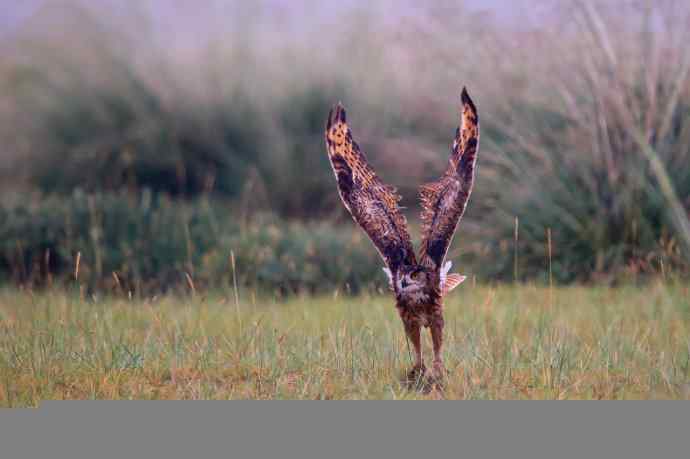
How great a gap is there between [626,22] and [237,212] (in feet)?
9.32

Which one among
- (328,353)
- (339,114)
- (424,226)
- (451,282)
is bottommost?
(328,353)

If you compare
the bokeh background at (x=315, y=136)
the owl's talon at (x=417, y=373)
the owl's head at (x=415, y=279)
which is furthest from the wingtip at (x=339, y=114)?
the bokeh background at (x=315, y=136)

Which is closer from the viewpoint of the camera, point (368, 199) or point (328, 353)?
point (368, 199)

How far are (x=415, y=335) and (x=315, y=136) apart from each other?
4.31 metres

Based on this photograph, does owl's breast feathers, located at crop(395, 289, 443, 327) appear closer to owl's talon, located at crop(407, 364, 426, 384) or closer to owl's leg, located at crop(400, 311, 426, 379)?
owl's leg, located at crop(400, 311, 426, 379)

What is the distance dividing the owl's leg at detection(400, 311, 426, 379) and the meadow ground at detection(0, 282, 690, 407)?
2.6 inches

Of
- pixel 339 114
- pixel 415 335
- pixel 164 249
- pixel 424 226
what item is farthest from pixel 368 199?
pixel 164 249

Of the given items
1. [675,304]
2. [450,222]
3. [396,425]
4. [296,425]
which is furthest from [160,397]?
[675,304]

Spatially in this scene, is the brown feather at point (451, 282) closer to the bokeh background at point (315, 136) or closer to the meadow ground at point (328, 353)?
Answer: the meadow ground at point (328, 353)

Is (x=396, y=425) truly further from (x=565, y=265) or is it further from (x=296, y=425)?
(x=565, y=265)

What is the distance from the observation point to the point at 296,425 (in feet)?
8.90

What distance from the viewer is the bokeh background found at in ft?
17.6

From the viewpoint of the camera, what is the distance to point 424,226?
2.84 meters

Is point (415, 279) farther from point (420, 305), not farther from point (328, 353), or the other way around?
point (328, 353)
